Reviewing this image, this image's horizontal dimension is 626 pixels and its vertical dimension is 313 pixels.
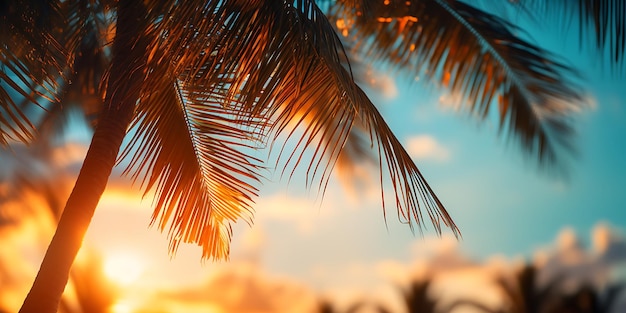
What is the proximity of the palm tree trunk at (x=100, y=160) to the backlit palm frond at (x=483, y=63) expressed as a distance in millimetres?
2613

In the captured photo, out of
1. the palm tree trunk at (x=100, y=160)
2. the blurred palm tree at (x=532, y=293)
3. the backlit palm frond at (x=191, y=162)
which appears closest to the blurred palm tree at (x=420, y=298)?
the blurred palm tree at (x=532, y=293)

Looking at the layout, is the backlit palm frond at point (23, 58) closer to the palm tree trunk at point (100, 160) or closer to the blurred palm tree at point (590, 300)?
the palm tree trunk at point (100, 160)

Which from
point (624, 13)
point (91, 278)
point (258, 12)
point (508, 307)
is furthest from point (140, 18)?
point (508, 307)

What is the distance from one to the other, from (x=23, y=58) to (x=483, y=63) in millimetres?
4260

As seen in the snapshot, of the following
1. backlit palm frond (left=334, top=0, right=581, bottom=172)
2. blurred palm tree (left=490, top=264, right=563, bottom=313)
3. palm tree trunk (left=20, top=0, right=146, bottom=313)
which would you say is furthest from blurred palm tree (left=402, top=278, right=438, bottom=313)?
palm tree trunk (left=20, top=0, right=146, bottom=313)

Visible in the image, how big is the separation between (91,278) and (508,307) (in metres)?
10.7

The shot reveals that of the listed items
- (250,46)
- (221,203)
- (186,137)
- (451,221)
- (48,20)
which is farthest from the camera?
(221,203)

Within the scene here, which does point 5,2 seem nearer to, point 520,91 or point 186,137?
point 186,137

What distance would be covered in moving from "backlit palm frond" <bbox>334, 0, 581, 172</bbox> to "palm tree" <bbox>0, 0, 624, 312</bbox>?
13 millimetres

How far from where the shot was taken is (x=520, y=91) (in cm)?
618

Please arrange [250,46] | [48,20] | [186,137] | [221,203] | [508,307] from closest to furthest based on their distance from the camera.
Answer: [250,46] < [48,20] < [186,137] < [221,203] < [508,307]

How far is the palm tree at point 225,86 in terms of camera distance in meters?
3.42

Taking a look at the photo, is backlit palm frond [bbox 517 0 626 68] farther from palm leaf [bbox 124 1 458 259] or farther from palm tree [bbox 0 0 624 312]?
palm leaf [bbox 124 1 458 259]

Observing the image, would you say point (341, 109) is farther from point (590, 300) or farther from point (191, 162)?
point (590, 300)
